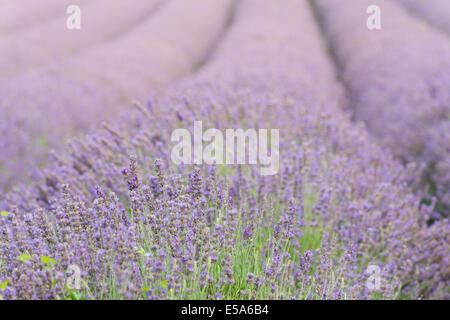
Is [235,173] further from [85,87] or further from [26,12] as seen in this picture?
[26,12]

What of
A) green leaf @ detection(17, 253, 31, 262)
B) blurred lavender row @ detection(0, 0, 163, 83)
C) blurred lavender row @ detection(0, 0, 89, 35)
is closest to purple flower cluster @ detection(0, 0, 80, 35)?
blurred lavender row @ detection(0, 0, 89, 35)

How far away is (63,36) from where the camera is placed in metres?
8.67

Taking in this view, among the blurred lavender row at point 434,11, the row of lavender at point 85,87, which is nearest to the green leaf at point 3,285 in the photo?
the row of lavender at point 85,87

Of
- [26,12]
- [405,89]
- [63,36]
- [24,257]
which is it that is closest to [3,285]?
[24,257]

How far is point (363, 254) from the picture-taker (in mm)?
1803

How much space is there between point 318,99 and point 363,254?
2.55 metres

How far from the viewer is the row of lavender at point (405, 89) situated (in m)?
3.31

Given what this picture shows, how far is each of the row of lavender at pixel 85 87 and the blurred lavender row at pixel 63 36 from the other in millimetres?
1191

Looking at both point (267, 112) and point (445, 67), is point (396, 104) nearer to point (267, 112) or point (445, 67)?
point (445, 67)

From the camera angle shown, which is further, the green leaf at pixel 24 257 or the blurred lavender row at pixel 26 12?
the blurred lavender row at pixel 26 12

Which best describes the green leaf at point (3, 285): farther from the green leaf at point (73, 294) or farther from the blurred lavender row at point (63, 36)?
the blurred lavender row at point (63, 36)

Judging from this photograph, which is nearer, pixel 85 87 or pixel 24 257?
pixel 24 257

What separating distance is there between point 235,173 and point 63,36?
8044mm

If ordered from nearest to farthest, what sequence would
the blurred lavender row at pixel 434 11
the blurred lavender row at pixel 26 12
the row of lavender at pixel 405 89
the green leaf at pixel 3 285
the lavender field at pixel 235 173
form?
the green leaf at pixel 3 285 → the lavender field at pixel 235 173 → the row of lavender at pixel 405 89 → the blurred lavender row at pixel 434 11 → the blurred lavender row at pixel 26 12
